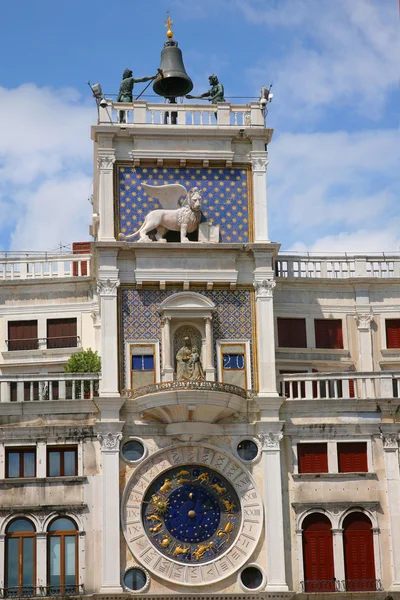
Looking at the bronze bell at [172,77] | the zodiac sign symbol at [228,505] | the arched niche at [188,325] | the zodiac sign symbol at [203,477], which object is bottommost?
the zodiac sign symbol at [228,505]

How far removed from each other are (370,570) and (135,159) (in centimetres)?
1793

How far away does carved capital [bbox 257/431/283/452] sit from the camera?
185 feet

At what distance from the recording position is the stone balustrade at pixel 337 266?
61.7 m

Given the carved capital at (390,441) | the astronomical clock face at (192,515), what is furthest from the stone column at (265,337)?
the carved capital at (390,441)

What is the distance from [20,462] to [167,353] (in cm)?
672

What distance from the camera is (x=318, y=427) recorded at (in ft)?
186

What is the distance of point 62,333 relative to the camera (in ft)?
202

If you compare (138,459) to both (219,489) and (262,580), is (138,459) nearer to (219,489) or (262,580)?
(219,489)

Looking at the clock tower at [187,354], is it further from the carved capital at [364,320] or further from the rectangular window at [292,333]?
the carved capital at [364,320]

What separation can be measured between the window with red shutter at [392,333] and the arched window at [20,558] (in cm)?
1675

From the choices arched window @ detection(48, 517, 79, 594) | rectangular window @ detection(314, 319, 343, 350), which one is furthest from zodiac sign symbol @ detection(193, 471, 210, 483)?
rectangular window @ detection(314, 319, 343, 350)

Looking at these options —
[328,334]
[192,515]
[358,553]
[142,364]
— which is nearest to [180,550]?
[192,515]

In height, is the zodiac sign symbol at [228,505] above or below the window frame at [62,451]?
below

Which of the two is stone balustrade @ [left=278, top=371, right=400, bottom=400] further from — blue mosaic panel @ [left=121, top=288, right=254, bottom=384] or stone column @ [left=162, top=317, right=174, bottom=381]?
stone column @ [left=162, top=317, right=174, bottom=381]
